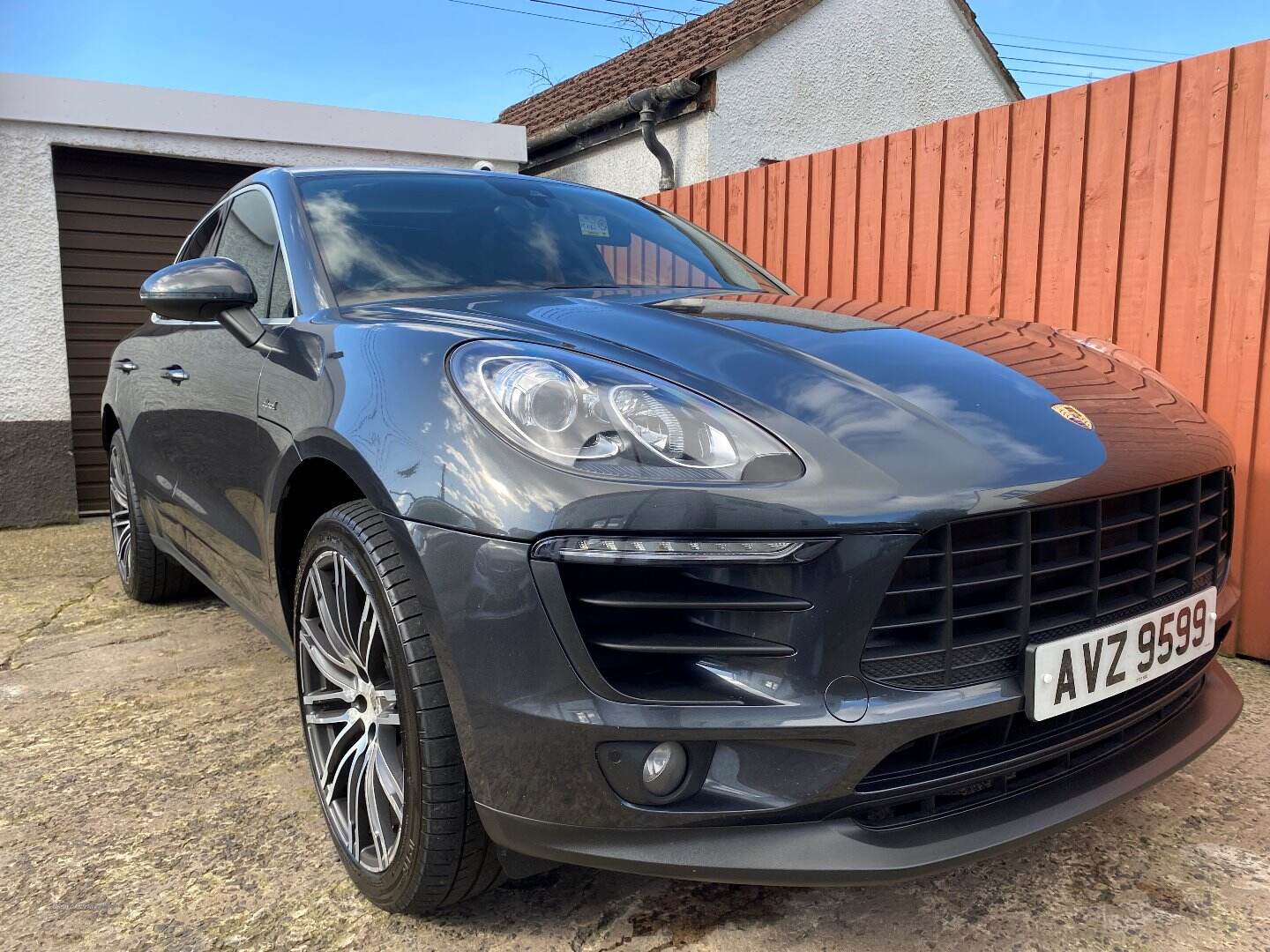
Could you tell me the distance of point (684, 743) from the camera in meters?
1.36

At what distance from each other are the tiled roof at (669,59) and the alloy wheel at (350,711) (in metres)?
7.53

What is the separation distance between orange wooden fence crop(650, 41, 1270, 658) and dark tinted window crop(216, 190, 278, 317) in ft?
8.65

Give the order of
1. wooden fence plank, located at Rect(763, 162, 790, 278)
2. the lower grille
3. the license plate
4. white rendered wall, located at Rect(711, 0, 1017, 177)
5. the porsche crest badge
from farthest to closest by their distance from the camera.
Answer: white rendered wall, located at Rect(711, 0, 1017, 177)
wooden fence plank, located at Rect(763, 162, 790, 278)
the porsche crest badge
the license plate
the lower grille

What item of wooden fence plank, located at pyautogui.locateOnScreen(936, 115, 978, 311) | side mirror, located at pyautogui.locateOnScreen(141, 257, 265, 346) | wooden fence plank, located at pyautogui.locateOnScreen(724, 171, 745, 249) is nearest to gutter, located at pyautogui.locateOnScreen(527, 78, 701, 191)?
wooden fence plank, located at pyautogui.locateOnScreen(724, 171, 745, 249)

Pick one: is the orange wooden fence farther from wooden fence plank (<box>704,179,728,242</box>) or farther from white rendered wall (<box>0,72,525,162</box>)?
white rendered wall (<box>0,72,525,162</box>)

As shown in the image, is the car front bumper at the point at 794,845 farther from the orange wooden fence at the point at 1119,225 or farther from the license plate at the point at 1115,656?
the orange wooden fence at the point at 1119,225

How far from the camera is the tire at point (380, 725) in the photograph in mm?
1498

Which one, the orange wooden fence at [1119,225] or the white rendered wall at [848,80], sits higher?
the white rendered wall at [848,80]

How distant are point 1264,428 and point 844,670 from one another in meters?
2.42

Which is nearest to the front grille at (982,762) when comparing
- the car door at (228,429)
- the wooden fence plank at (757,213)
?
the car door at (228,429)

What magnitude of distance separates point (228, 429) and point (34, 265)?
16.6 feet

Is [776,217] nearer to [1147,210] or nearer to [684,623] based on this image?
[1147,210]

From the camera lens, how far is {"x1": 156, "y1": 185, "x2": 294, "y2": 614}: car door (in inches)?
86.3

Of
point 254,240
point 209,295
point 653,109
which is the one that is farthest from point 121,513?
point 653,109
